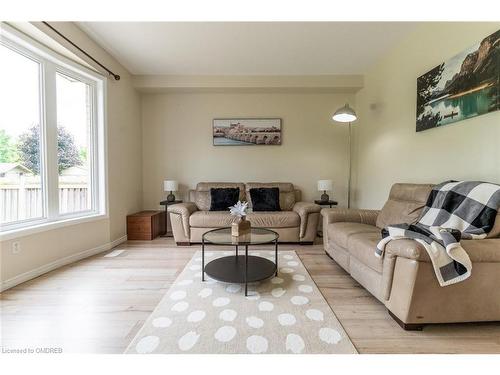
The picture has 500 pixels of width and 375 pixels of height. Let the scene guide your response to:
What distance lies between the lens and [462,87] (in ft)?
6.38

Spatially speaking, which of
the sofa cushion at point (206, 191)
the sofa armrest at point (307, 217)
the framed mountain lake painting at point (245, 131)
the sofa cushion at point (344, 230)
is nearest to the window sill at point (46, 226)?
the sofa cushion at point (206, 191)

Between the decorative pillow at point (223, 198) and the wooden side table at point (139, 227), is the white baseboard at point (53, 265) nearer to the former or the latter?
the wooden side table at point (139, 227)

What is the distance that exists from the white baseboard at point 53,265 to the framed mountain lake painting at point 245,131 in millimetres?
2294

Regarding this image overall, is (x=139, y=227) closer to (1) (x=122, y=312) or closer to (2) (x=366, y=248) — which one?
(1) (x=122, y=312)

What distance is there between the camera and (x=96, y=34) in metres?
2.60

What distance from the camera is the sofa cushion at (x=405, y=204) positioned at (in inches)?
83.2

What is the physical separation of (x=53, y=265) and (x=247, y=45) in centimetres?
333

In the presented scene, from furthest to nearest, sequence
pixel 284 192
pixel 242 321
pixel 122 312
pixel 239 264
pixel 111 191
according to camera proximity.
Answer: pixel 284 192 < pixel 111 191 < pixel 239 264 < pixel 122 312 < pixel 242 321

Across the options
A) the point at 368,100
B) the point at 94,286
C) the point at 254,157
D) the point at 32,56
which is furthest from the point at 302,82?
the point at 94,286

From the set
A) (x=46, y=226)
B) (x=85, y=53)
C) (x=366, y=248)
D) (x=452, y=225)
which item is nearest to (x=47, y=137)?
(x=46, y=226)

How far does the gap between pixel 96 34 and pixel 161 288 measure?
291 centimetres

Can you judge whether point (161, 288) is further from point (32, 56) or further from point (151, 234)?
point (32, 56)

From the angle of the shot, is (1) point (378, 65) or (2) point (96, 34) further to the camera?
(1) point (378, 65)

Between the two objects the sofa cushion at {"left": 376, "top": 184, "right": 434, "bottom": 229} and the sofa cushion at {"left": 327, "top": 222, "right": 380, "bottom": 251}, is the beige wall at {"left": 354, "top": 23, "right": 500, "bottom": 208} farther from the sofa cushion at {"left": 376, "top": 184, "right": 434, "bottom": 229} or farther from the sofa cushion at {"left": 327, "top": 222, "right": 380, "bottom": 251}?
the sofa cushion at {"left": 327, "top": 222, "right": 380, "bottom": 251}
